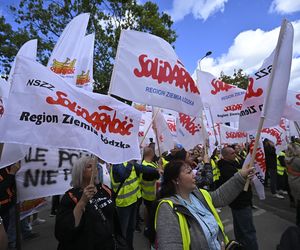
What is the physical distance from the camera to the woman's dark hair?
8.70 ft

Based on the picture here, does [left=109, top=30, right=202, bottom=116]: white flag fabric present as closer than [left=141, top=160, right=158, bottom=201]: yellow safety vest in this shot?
Yes

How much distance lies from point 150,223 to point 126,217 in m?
2.41

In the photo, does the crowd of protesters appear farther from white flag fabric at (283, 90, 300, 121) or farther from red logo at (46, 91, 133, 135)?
white flag fabric at (283, 90, 300, 121)

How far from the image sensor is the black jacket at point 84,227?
2.42m

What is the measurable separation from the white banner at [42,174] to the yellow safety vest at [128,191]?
1.59 meters

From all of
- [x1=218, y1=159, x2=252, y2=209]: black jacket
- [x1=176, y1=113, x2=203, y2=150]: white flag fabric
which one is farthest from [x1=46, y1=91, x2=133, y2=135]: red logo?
[x1=176, y1=113, x2=203, y2=150]: white flag fabric

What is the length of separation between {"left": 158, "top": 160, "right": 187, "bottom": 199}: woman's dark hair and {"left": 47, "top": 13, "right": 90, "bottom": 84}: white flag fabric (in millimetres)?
2127

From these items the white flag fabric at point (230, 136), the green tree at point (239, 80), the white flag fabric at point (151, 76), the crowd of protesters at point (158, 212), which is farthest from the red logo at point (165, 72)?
the green tree at point (239, 80)

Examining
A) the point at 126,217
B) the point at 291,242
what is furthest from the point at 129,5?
the point at 291,242

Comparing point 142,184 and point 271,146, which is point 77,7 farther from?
point 142,184

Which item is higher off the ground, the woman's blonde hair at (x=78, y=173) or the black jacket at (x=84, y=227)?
the woman's blonde hair at (x=78, y=173)

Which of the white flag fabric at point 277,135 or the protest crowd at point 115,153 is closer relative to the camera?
the protest crowd at point 115,153

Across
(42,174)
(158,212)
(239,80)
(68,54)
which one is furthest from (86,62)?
(239,80)

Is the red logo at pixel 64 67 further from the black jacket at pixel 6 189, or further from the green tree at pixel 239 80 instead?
the green tree at pixel 239 80
